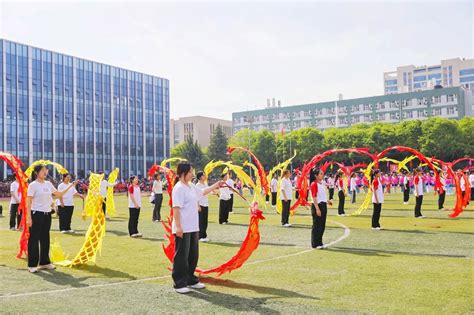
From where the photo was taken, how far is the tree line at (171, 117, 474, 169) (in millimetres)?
60906

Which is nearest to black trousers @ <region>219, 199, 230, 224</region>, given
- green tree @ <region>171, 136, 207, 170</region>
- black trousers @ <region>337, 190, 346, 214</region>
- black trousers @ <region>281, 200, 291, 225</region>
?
black trousers @ <region>281, 200, 291, 225</region>

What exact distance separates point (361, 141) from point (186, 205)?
199 feet

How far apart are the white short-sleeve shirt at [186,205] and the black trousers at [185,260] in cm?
15

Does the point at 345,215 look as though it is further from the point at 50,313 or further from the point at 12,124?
the point at 12,124

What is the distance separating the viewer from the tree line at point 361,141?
60.9m

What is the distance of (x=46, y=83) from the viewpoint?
6612 centimetres

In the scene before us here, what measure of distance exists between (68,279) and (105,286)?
110 centimetres

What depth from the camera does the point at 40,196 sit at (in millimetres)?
9727

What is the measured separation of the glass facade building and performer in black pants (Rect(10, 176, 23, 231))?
148ft

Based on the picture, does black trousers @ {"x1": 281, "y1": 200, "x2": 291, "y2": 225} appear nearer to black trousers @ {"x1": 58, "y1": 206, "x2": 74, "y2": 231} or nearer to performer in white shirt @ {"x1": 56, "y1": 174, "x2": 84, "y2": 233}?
performer in white shirt @ {"x1": 56, "y1": 174, "x2": 84, "y2": 233}

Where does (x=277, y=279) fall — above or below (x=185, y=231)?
below

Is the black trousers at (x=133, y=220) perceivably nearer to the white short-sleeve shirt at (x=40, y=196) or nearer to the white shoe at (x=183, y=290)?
the white short-sleeve shirt at (x=40, y=196)

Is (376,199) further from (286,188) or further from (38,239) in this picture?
(38,239)

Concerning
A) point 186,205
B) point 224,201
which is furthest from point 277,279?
point 224,201
